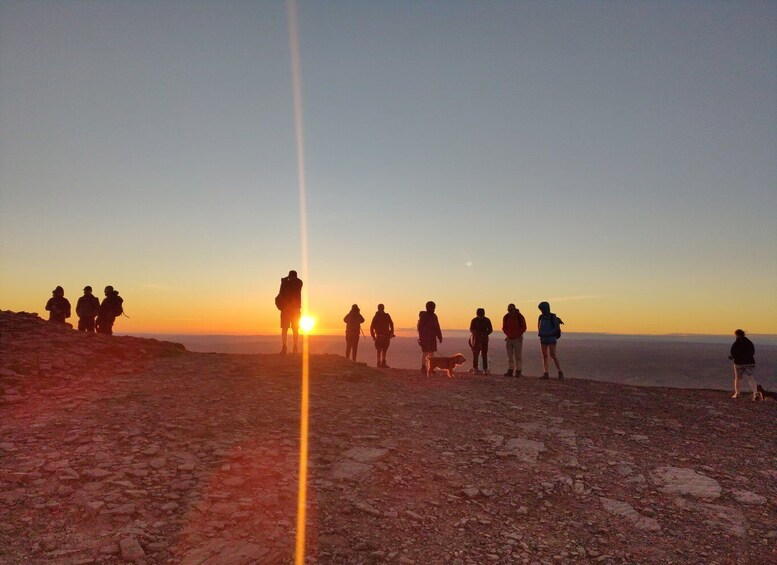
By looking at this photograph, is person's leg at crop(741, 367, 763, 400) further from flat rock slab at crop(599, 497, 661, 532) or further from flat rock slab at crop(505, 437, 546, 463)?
flat rock slab at crop(599, 497, 661, 532)

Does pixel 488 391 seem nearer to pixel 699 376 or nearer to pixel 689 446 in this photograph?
pixel 689 446

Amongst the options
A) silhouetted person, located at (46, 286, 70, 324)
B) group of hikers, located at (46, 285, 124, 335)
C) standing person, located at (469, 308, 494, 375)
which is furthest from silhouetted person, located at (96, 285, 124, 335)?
standing person, located at (469, 308, 494, 375)

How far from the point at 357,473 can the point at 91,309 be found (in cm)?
1587

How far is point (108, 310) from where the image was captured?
746 inches

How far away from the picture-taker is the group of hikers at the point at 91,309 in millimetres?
18922

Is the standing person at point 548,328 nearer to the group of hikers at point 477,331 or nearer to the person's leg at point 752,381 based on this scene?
the group of hikers at point 477,331

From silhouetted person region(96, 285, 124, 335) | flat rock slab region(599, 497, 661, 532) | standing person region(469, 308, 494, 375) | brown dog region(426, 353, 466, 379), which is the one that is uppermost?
silhouetted person region(96, 285, 124, 335)

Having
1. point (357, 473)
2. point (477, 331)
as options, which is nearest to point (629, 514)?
point (357, 473)

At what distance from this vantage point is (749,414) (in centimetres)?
1309

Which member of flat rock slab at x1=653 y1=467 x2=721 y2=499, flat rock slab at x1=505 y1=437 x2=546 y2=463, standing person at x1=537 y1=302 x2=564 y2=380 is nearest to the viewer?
flat rock slab at x1=653 y1=467 x2=721 y2=499

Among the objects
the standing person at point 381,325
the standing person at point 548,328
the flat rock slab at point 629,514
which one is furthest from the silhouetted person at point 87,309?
the flat rock slab at point 629,514

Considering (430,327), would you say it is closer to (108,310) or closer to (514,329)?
(514,329)

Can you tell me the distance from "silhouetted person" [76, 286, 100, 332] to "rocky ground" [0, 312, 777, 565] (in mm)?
5621

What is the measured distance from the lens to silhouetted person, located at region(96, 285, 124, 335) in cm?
1895
